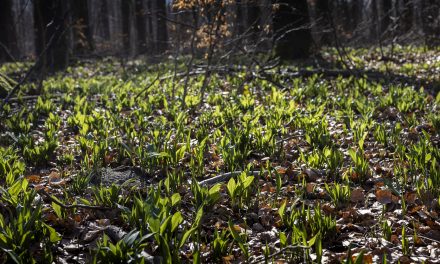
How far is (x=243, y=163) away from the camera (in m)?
3.62

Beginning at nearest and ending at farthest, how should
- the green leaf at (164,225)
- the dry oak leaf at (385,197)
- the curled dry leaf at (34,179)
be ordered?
the green leaf at (164,225) < the dry oak leaf at (385,197) < the curled dry leaf at (34,179)

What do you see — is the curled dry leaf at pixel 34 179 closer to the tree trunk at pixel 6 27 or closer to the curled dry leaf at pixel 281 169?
the curled dry leaf at pixel 281 169

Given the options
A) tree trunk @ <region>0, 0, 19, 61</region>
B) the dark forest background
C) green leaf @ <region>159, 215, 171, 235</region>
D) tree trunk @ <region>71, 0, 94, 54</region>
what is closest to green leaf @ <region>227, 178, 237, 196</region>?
green leaf @ <region>159, 215, 171, 235</region>

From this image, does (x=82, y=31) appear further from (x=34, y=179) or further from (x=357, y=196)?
(x=357, y=196)

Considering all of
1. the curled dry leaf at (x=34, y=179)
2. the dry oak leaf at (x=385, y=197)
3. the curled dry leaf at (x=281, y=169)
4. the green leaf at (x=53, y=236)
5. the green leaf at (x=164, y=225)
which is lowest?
the dry oak leaf at (x=385, y=197)

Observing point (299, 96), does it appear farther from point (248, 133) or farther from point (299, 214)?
point (299, 214)

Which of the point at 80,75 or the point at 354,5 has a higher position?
the point at 354,5

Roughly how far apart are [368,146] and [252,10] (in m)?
10.2

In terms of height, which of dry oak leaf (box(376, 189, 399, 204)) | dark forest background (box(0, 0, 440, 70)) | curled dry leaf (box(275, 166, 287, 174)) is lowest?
A: dry oak leaf (box(376, 189, 399, 204))

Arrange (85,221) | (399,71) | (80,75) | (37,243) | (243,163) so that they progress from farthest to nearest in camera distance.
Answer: (80,75)
(399,71)
(243,163)
(85,221)
(37,243)

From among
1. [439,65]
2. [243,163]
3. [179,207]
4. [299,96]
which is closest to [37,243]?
[179,207]

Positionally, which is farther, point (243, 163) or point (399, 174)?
point (243, 163)

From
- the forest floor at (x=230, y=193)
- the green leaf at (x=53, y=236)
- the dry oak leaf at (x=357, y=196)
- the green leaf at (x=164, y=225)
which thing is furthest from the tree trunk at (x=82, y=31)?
the green leaf at (x=164, y=225)

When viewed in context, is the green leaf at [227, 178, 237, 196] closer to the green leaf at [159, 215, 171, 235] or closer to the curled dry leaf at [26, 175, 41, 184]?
the green leaf at [159, 215, 171, 235]
